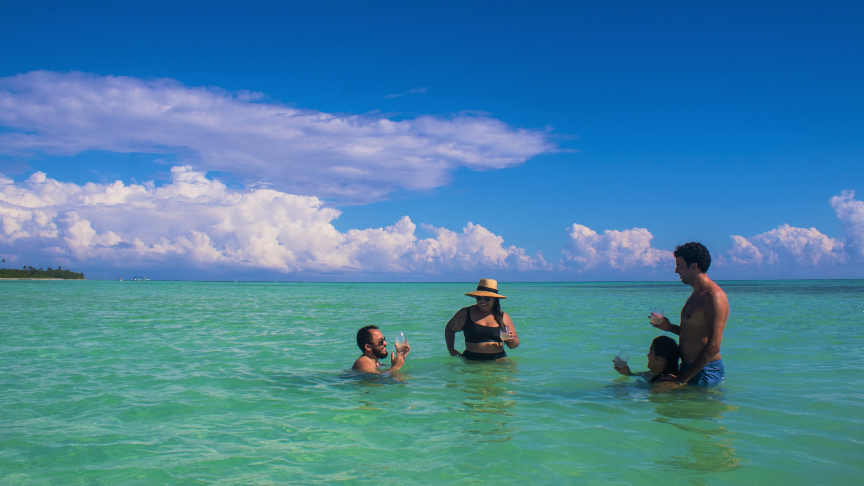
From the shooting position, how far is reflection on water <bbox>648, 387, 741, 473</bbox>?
445 cm

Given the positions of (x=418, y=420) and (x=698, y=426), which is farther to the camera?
(x=418, y=420)

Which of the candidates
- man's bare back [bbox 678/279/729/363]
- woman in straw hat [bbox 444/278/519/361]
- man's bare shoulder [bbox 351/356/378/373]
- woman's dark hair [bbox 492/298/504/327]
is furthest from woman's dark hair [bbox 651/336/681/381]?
man's bare shoulder [bbox 351/356/378/373]

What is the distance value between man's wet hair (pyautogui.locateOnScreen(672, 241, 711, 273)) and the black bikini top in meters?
3.42

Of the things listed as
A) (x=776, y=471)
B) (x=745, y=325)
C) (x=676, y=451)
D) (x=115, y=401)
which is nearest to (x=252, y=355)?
(x=115, y=401)

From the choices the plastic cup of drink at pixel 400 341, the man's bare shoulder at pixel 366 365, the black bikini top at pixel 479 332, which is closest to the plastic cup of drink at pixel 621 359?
the black bikini top at pixel 479 332

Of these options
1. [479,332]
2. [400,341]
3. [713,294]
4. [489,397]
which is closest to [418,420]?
[489,397]

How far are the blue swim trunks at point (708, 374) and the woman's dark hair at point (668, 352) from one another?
13 cm

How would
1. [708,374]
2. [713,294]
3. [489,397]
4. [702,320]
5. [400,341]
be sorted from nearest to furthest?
[713,294], [702,320], [708,374], [489,397], [400,341]

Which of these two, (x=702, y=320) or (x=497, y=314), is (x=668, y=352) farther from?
(x=497, y=314)

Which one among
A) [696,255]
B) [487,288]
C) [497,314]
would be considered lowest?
[497,314]

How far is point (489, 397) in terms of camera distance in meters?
6.91

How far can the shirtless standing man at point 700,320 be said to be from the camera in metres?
6.12

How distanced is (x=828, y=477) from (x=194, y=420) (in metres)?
6.49

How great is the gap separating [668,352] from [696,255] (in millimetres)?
1427
